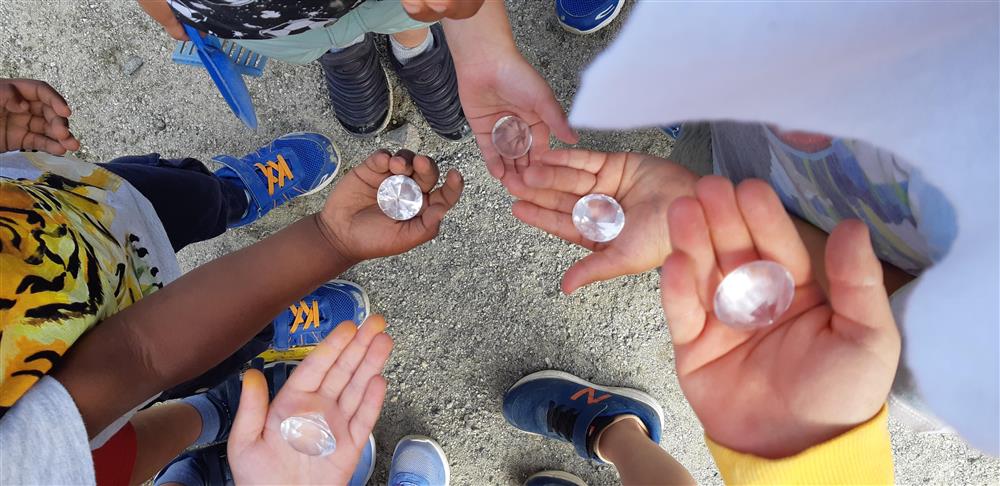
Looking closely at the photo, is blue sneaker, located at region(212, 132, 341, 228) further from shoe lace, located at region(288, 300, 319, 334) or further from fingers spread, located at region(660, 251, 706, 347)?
fingers spread, located at region(660, 251, 706, 347)

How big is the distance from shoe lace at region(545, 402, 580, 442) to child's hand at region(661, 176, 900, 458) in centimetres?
79

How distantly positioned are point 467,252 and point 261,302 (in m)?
0.69

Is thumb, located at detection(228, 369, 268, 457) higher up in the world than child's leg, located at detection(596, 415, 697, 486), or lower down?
higher up

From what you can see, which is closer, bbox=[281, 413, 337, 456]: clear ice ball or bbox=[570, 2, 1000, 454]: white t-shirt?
bbox=[570, 2, 1000, 454]: white t-shirt

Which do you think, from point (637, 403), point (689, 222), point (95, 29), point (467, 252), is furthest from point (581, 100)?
point (95, 29)

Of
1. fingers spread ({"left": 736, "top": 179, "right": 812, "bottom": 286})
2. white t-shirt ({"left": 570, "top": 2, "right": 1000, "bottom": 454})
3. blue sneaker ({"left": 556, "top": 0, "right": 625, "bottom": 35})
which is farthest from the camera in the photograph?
blue sneaker ({"left": 556, "top": 0, "right": 625, "bottom": 35})

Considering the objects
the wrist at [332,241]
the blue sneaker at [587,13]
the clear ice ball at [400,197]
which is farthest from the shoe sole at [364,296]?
the blue sneaker at [587,13]

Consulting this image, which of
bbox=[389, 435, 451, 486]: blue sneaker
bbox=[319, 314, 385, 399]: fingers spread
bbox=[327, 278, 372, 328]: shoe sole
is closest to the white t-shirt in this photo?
bbox=[319, 314, 385, 399]: fingers spread

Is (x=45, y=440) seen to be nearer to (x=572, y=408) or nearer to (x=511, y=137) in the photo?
(x=511, y=137)

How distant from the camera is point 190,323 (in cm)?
103

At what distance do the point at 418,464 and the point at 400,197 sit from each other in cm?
86

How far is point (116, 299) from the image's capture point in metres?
1.02

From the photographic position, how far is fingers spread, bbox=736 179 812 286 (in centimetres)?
73

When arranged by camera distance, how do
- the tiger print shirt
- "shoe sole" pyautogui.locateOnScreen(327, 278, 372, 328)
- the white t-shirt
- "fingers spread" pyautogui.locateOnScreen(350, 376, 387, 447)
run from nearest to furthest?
the white t-shirt
the tiger print shirt
"fingers spread" pyautogui.locateOnScreen(350, 376, 387, 447)
"shoe sole" pyautogui.locateOnScreen(327, 278, 372, 328)
